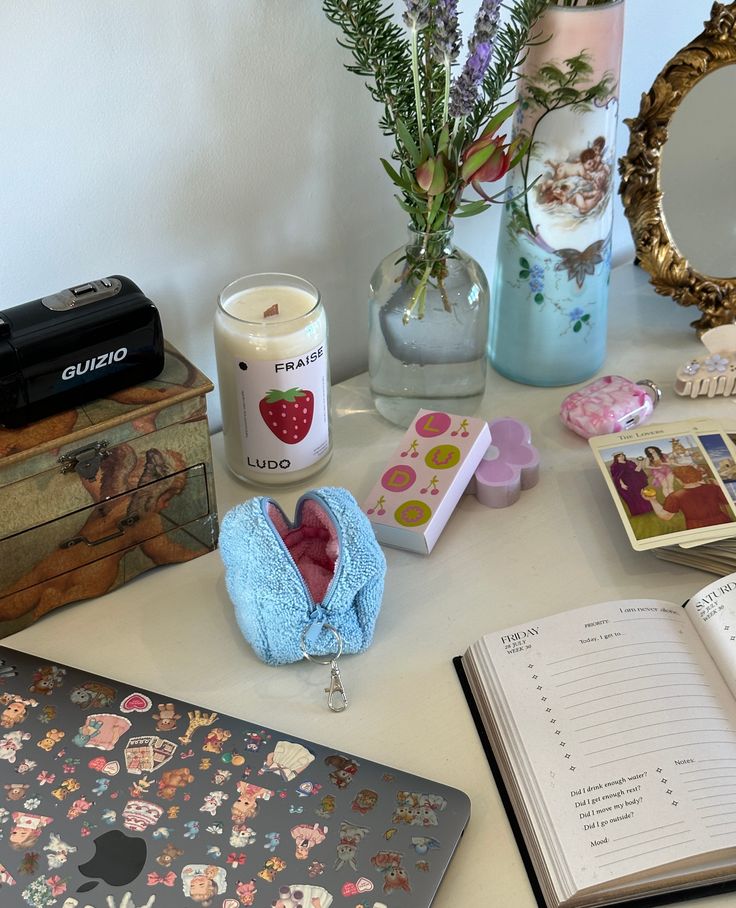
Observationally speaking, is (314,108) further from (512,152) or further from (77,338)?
(77,338)

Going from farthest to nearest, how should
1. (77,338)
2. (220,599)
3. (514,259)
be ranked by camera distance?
(514,259) → (220,599) → (77,338)

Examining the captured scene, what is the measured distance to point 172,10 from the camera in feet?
2.54

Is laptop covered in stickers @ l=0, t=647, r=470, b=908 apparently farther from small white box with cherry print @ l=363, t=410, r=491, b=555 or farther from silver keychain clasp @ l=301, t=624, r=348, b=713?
small white box with cherry print @ l=363, t=410, r=491, b=555

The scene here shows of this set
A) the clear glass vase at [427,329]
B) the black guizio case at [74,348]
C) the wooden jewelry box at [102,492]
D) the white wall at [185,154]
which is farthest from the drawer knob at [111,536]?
the clear glass vase at [427,329]

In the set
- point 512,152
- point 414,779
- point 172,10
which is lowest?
point 414,779

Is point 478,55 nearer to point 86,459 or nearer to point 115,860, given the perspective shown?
point 86,459

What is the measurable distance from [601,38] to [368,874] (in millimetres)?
695

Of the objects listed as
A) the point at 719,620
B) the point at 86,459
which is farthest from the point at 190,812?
the point at 719,620

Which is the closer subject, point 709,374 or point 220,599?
point 220,599

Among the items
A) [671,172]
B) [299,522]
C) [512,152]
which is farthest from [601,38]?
[299,522]

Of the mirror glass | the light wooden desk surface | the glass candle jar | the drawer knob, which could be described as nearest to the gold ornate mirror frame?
the mirror glass

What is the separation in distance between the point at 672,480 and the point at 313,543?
318mm

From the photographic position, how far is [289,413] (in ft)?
2.77

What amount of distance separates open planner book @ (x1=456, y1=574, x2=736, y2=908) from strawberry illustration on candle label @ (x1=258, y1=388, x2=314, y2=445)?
0.25 metres
